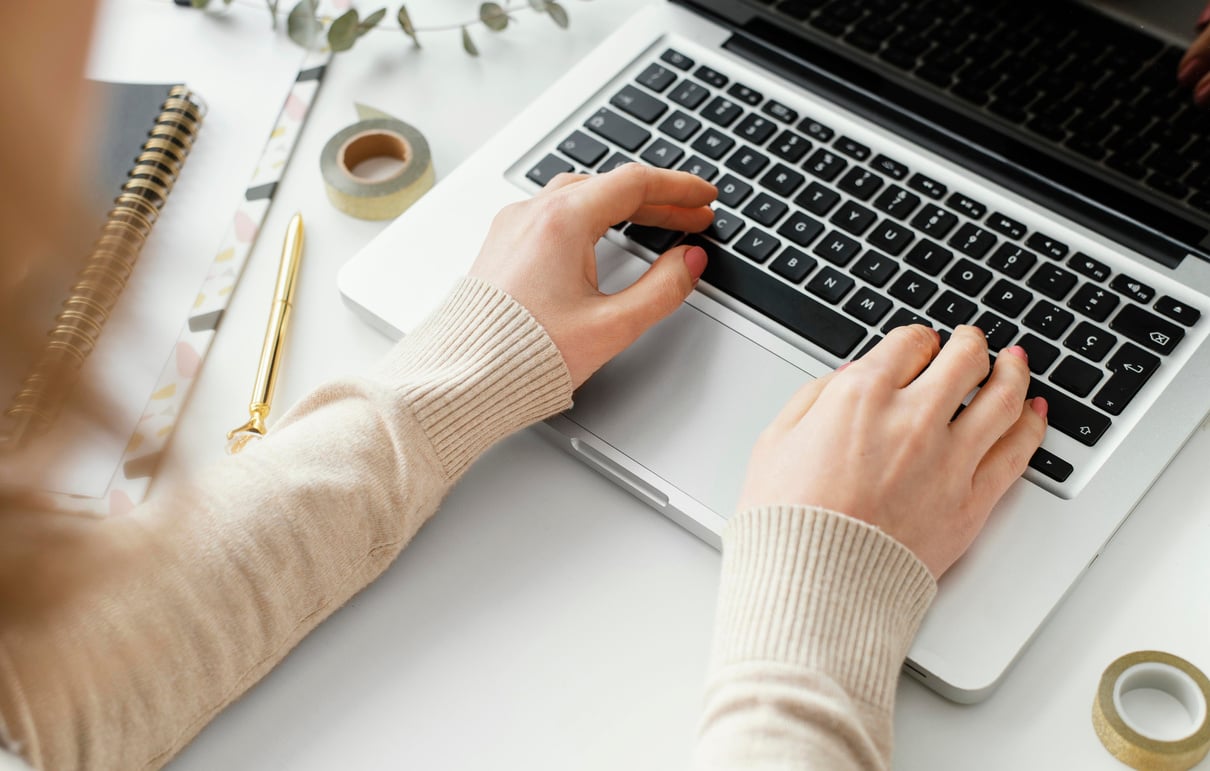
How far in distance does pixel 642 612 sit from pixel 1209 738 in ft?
0.98

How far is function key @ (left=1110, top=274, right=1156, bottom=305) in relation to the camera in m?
0.71

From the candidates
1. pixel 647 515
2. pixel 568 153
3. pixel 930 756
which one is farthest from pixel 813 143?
pixel 930 756

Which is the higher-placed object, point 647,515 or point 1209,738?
point 1209,738

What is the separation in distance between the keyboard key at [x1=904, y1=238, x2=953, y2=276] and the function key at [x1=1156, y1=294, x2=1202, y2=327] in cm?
14

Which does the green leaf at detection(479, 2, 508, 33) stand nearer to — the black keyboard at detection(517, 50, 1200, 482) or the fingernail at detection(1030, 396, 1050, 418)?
the black keyboard at detection(517, 50, 1200, 482)

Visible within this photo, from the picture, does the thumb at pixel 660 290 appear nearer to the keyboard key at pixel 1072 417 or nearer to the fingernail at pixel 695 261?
the fingernail at pixel 695 261

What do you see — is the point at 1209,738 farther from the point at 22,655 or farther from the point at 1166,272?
the point at 22,655

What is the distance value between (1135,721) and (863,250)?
0.33 metres

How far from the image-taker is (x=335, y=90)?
92 centimetres

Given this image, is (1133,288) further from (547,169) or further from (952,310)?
(547,169)

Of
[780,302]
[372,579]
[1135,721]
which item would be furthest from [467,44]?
[1135,721]

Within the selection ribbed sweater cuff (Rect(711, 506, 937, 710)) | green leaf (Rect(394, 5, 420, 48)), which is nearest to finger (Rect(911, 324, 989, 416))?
ribbed sweater cuff (Rect(711, 506, 937, 710))

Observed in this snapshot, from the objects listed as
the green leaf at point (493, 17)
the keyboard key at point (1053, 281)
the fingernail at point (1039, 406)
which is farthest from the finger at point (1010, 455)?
the green leaf at point (493, 17)

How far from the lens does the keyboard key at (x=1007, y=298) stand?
2.33 ft
